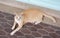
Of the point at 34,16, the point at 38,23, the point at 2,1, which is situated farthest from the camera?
the point at 2,1

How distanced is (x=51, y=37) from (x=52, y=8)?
763 millimetres

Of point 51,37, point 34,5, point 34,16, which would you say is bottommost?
point 51,37

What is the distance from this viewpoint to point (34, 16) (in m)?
2.10

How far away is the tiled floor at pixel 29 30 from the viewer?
2.00 meters

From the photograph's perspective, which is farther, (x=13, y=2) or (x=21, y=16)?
(x=13, y=2)

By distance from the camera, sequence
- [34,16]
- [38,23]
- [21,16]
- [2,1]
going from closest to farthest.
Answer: [21,16] < [34,16] < [38,23] < [2,1]

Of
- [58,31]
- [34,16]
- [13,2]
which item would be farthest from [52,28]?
[13,2]

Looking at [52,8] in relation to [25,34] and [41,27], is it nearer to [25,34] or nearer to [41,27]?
[41,27]

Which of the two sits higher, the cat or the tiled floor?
the cat

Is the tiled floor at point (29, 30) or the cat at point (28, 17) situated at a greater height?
the cat at point (28, 17)

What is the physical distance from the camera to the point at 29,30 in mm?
2109

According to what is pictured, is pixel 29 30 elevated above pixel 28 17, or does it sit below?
below

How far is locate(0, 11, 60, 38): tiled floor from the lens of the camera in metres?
2.00

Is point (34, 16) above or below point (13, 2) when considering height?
below
